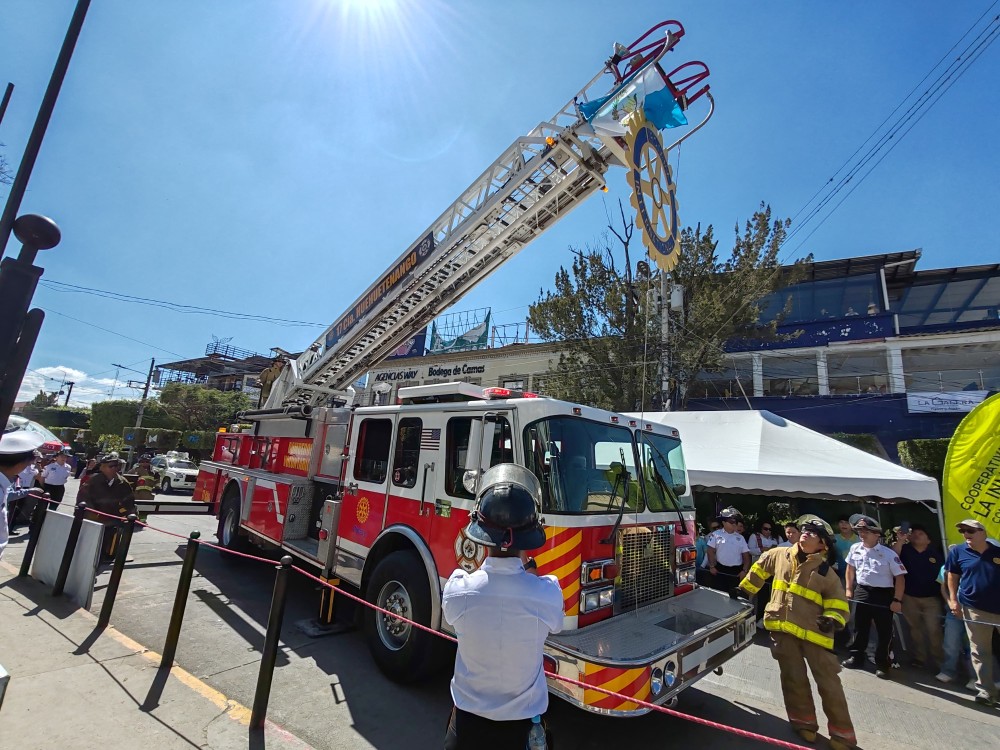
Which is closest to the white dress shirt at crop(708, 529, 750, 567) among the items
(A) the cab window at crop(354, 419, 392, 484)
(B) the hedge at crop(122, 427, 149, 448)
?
(A) the cab window at crop(354, 419, 392, 484)

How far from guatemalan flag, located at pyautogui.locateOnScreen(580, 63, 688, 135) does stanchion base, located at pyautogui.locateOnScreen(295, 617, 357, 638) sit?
6366 mm

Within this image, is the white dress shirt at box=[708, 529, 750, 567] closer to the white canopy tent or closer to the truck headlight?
the white canopy tent

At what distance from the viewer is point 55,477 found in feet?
32.8

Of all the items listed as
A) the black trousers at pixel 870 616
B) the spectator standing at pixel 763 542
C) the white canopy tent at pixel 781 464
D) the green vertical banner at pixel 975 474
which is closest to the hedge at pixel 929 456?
the white canopy tent at pixel 781 464

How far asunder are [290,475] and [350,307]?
3047 mm

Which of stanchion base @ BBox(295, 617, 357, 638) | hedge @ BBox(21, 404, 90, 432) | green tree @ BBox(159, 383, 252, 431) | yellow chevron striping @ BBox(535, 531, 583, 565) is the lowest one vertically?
stanchion base @ BBox(295, 617, 357, 638)

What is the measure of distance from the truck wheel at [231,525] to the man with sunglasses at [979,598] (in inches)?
383

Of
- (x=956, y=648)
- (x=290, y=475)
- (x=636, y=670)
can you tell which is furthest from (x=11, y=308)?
(x=956, y=648)

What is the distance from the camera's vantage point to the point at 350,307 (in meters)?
8.48

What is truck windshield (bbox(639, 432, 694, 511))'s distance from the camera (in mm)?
4555

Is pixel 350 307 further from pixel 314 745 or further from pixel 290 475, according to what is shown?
pixel 314 745

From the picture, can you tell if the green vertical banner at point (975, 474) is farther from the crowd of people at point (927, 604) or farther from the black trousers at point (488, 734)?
the black trousers at point (488, 734)

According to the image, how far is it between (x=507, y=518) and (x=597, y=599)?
2156 millimetres

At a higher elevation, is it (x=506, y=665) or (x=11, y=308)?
(x=11, y=308)
